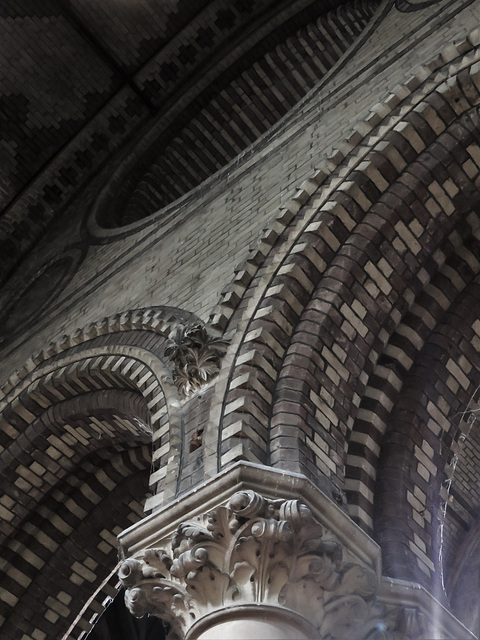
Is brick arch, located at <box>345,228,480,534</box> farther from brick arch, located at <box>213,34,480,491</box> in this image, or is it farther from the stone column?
the stone column

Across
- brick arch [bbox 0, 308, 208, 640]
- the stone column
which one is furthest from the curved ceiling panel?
the stone column

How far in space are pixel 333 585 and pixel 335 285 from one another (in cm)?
178

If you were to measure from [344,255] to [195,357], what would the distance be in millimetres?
1013

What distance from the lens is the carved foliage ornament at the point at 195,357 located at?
15.6ft

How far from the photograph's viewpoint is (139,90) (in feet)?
35.2

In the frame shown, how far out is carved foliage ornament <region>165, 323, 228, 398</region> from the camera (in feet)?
15.6

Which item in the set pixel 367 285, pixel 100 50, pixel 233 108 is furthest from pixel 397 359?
pixel 100 50

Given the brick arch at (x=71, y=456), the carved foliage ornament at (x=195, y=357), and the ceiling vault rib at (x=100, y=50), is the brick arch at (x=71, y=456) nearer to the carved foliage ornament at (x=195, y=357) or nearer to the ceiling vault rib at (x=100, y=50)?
the carved foliage ornament at (x=195, y=357)

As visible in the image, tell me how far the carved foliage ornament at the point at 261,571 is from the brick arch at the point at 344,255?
665 millimetres

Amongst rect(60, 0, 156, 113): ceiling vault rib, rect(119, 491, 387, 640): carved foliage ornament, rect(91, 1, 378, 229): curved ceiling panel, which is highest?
rect(60, 0, 156, 113): ceiling vault rib

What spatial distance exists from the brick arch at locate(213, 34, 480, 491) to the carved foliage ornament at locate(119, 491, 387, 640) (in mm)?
665

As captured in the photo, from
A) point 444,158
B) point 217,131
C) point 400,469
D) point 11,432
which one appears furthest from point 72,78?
point 400,469

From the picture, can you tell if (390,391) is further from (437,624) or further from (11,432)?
(11,432)

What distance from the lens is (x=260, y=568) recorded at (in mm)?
3672
